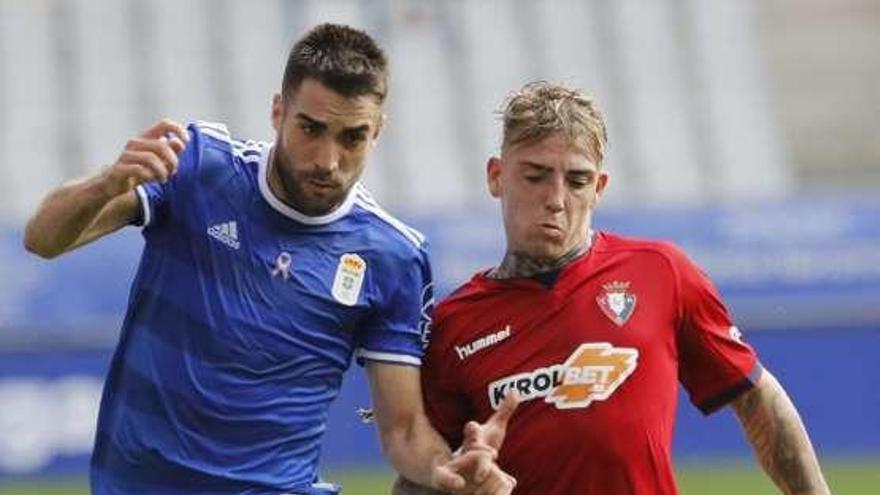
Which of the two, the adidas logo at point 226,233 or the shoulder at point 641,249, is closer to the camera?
the shoulder at point 641,249

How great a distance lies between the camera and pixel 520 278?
20.9 ft

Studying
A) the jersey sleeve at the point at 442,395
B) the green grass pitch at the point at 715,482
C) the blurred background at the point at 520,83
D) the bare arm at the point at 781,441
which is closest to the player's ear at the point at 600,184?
the jersey sleeve at the point at 442,395

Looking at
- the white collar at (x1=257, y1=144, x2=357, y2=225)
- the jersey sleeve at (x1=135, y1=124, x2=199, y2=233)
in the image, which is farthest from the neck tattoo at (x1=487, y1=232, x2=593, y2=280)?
the jersey sleeve at (x1=135, y1=124, x2=199, y2=233)

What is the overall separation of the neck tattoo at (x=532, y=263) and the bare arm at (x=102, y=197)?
98cm

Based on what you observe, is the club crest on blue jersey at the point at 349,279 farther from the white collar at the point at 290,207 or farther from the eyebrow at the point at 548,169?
the eyebrow at the point at 548,169

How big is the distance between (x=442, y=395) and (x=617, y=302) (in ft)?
1.94

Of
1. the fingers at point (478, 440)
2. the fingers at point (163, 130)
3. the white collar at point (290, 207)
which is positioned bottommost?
the fingers at point (478, 440)

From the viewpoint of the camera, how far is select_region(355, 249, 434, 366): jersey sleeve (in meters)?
6.49

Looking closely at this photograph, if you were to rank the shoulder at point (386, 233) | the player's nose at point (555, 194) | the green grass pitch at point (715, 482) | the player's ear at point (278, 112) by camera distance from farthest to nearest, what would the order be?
the green grass pitch at point (715, 482) < the shoulder at point (386, 233) < the player's ear at point (278, 112) < the player's nose at point (555, 194)

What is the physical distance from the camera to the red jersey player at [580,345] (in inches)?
243

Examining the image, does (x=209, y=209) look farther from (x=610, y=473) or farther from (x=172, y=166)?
(x=610, y=473)

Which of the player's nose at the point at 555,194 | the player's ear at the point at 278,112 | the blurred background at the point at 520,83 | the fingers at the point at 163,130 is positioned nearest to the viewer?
the fingers at the point at 163,130

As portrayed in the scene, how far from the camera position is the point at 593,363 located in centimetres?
621

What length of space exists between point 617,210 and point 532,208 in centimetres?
1187
